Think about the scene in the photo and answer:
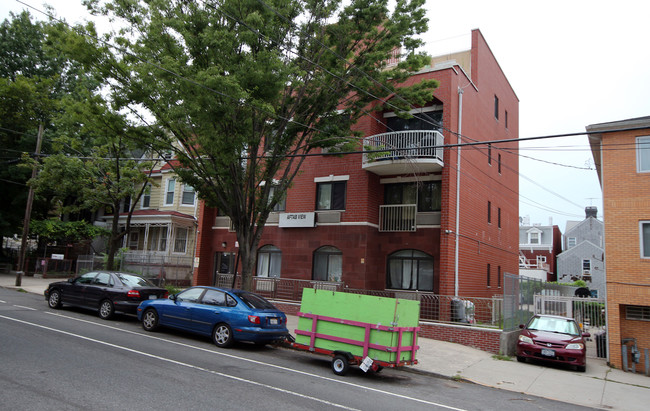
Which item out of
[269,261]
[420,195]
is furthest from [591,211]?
[269,261]

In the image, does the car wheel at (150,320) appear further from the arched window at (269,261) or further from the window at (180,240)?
the window at (180,240)

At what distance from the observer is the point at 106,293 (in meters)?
13.8

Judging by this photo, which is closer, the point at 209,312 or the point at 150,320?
the point at 209,312

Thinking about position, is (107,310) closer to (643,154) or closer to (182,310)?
(182,310)

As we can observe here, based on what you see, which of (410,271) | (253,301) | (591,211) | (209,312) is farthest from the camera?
(591,211)

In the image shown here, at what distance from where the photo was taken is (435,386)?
912cm

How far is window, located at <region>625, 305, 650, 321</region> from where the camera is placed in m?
13.6

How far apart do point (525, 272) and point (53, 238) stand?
40.1 m

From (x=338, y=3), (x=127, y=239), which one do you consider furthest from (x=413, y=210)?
(x=127, y=239)

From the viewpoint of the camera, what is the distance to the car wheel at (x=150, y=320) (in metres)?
12.1

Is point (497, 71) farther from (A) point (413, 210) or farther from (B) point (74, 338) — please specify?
(B) point (74, 338)

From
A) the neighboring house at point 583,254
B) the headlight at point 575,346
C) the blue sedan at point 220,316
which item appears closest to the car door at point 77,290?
the blue sedan at point 220,316

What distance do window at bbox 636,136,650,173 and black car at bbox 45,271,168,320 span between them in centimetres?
1575

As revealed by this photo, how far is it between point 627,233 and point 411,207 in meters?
8.42
